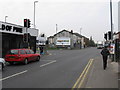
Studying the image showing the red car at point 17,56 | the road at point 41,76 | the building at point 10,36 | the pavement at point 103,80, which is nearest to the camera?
the pavement at point 103,80

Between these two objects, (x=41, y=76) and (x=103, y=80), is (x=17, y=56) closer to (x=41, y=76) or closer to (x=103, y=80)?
(x=41, y=76)

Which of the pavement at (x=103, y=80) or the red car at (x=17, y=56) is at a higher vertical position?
the red car at (x=17, y=56)

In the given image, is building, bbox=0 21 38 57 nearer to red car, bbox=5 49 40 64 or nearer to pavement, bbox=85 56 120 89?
red car, bbox=5 49 40 64

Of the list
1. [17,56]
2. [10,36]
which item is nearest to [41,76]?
[17,56]

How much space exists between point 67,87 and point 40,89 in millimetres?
1074

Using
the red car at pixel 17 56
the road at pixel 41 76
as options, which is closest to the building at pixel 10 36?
the red car at pixel 17 56

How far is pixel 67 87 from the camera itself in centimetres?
771

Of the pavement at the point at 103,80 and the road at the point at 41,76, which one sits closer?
the pavement at the point at 103,80

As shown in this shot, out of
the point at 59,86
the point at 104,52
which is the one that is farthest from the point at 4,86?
the point at 104,52

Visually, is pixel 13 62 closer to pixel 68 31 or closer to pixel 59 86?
pixel 59 86

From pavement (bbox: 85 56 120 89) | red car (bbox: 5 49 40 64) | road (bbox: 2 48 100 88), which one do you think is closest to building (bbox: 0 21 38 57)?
red car (bbox: 5 49 40 64)

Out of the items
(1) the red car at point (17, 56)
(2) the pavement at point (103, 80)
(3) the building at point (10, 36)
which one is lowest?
(2) the pavement at point (103, 80)

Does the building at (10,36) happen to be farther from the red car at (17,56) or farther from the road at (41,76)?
the road at (41,76)

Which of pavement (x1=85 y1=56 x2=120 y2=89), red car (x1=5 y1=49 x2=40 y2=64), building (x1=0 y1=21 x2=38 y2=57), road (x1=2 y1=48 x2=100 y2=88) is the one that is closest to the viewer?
pavement (x1=85 y1=56 x2=120 y2=89)
